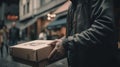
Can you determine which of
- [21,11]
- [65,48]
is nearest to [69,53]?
[65,48]

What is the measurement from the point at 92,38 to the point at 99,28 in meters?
0.05

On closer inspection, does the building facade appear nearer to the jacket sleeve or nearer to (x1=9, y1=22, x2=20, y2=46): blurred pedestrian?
(x1=9, y1=22, x2=20, y2=46): blurred pedestrian

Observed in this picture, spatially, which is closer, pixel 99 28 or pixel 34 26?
pixel 99 28

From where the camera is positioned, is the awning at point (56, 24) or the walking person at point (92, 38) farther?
the awning at point (56, 24)

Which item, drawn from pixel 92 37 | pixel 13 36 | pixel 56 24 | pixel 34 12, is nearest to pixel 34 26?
pixel 13 36

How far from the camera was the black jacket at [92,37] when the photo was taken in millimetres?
1453

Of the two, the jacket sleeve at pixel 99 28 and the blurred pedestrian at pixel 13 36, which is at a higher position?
the jacket sleeve at pixel 99 28

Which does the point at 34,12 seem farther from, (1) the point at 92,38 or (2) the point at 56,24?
(1) the point at 92,38

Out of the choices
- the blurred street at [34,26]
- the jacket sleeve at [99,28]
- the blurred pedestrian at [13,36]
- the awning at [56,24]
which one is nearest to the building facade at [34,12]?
the blurred street at [34,26]

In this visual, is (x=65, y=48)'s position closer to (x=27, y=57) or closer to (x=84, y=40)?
(x=84, y=40)

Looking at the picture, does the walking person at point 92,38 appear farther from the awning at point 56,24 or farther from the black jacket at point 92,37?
the awning at point 56,24

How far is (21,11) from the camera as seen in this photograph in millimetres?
7844

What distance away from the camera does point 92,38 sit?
4.79 feet

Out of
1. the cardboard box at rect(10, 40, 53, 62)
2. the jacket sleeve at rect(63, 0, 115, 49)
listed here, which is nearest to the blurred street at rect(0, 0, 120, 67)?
the cardboard box at rect(10, 40, 53, 62)
